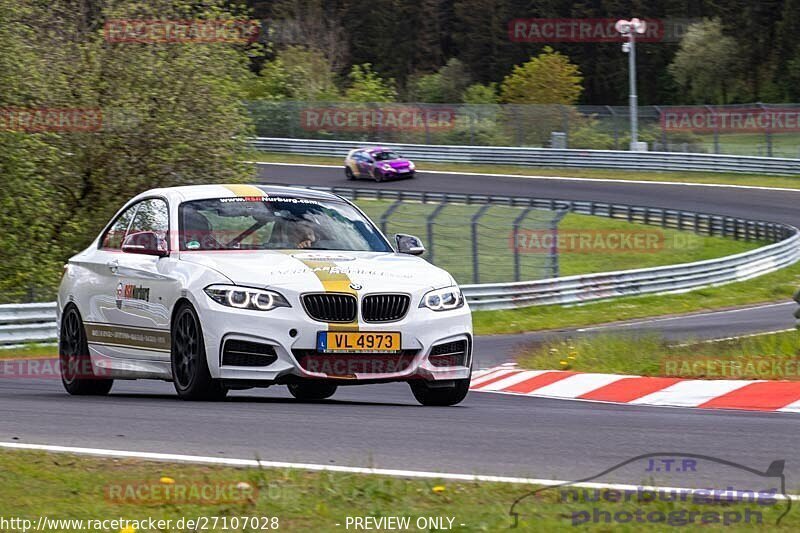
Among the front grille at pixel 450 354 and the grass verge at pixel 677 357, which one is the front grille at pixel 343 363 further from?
the grass verge at pixel 677 357

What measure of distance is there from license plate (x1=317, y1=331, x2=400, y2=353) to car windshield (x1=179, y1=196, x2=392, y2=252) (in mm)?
1092

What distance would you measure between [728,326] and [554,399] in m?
10.6

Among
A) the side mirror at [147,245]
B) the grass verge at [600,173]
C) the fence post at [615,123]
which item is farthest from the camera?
the fence post at [615,123]

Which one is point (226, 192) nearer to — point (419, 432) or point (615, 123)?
point (419, 432)

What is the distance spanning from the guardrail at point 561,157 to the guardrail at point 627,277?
34.9ft

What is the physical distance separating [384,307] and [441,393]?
1.09 metres

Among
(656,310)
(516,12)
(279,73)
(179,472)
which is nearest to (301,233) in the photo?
(179,472)

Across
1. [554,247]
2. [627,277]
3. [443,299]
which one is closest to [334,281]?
[443,299]

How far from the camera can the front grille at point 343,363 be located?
8.73 metres

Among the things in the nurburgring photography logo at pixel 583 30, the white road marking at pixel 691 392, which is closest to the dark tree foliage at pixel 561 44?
the nurburgring photography logo at pixel 583 30

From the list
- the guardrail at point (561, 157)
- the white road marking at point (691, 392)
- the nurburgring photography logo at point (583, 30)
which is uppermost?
the nurburgring photography logo at point (583, 30)

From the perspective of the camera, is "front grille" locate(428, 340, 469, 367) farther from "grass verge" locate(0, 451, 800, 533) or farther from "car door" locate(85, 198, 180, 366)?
"grass verge" locate(0, 451, 800, 533)

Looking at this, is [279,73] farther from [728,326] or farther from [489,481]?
[489,481]

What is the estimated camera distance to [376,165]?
51250 millimetres
